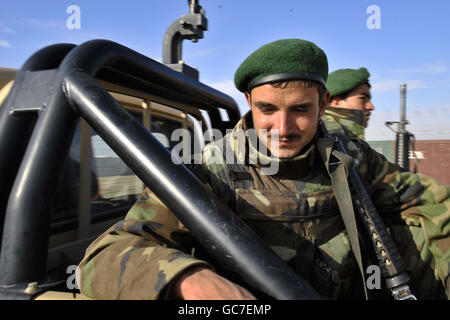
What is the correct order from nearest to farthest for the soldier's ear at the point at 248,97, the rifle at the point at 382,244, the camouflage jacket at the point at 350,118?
the rifle at the point at 382,244 → the soldier's ear at the point at 248,97 → the camouflage jacket at the point at 350,118

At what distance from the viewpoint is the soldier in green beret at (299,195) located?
125 centimetres

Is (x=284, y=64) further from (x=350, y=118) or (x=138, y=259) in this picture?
(x=350, y=118)

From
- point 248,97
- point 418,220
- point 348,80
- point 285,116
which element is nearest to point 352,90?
point 348,80

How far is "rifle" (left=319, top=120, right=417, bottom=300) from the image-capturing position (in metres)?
1.20

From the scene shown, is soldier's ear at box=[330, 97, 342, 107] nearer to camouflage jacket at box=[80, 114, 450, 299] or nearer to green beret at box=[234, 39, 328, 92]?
camouflage jacket at box=[80, 114, 450, 299]

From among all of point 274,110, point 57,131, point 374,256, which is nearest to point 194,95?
point 274,110

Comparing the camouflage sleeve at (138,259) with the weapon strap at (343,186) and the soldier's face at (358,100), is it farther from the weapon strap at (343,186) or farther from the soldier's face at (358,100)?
the soldier's face at (358,100)

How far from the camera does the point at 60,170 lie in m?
0.98

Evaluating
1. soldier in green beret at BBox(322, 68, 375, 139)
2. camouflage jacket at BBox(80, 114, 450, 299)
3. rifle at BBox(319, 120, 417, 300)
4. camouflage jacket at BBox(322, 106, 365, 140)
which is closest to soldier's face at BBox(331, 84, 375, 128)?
soldier in green beret at BBox(322, 68, 375, 139)

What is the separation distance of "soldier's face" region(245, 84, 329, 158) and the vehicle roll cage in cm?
47

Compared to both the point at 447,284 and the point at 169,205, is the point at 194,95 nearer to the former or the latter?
the point at 169,205

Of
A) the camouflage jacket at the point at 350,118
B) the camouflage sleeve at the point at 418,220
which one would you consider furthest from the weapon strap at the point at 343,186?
the camouflage jacket at the point at 350,118

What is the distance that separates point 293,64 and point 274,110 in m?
0.18

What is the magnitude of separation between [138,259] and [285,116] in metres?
0.71
